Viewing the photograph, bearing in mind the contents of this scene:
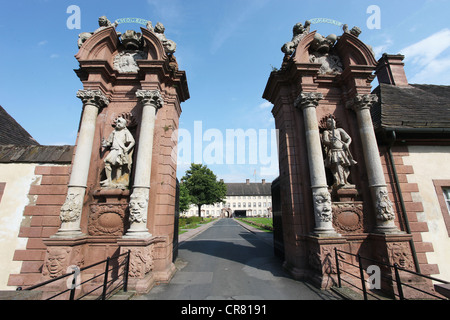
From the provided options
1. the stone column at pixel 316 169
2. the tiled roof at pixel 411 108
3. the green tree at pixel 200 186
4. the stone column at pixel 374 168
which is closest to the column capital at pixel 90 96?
the stone column at pixel 316 169

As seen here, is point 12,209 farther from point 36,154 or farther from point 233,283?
point 233,283

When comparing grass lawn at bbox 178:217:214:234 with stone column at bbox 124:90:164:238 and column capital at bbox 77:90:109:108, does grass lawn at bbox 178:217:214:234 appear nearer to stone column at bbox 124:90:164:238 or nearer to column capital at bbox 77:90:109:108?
stone column at bbox 124:90:164:238

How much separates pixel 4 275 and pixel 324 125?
1126 centimetres

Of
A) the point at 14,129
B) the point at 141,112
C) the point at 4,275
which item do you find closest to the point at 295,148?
the point at 141,112

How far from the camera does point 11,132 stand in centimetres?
956

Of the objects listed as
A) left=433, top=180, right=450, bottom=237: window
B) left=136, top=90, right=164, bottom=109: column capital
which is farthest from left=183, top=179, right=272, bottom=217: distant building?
left=136, top=90, right=164, bottom=109: column capital

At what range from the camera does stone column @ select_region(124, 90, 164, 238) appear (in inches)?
209

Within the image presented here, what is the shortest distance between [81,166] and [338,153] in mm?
7745

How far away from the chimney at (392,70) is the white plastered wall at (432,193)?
5778 mm

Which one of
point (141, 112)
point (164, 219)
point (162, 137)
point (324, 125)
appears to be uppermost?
point (141, 112)

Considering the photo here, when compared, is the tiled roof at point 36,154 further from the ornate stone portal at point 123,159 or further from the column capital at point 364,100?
the column capital at point 364,100

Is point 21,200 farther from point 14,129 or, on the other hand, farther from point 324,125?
point 324,125

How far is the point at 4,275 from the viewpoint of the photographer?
607 cm

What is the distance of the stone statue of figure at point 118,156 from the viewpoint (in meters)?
5.95
